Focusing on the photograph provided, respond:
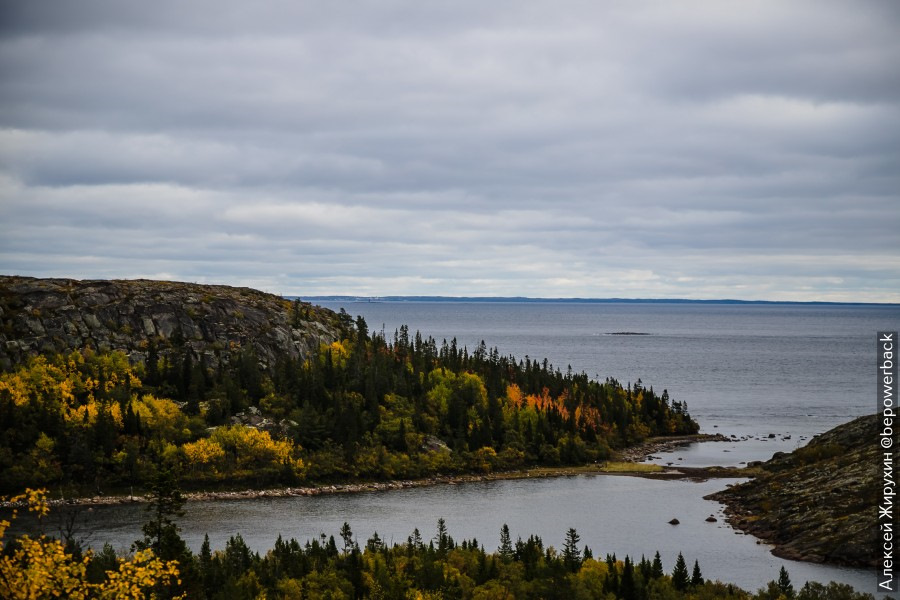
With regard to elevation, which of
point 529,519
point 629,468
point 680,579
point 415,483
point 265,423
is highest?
point 265,423

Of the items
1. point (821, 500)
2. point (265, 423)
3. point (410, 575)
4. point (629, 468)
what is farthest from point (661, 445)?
point (410, 575)

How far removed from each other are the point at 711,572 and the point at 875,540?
65.3 feet

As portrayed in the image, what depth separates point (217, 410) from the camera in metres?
163

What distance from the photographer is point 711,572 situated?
3745 inches

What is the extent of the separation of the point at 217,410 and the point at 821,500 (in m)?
107

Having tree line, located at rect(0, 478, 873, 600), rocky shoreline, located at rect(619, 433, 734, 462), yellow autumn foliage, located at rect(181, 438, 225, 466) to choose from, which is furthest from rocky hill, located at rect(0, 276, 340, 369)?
tree line, located at rect(0, 478, 873, 600)

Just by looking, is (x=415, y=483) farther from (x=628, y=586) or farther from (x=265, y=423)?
(x=628, y=586)

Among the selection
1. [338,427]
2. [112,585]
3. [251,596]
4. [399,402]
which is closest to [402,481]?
[338,427]

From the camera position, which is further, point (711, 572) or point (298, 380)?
point (298, 380)

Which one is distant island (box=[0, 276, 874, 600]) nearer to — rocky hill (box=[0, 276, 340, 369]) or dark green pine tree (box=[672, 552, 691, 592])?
dark green pine tree (box=[672, 552, 691, 592])

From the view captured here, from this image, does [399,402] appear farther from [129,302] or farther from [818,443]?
[818,443]

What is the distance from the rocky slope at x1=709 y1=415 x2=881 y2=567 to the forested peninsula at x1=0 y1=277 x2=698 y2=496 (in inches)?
1845

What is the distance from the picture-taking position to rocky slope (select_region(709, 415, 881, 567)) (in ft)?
327

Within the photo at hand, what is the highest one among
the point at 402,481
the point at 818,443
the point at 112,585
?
the point at 112,585
